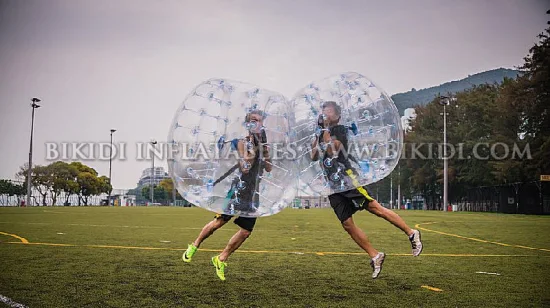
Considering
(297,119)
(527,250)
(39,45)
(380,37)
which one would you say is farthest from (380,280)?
(39,45)

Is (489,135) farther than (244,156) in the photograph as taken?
Yes

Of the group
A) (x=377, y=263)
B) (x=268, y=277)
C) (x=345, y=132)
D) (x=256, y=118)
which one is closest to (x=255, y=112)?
(x=256, y=118)

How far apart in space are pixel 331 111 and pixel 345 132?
296mm

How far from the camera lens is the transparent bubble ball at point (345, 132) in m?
6.27

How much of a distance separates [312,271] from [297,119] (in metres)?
2.13

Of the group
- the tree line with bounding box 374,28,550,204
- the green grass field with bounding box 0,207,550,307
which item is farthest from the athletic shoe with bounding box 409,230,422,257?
the tree line with bounding box 374,28,550,204

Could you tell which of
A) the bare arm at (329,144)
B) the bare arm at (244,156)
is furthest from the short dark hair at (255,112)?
the bare arm at (329,144)

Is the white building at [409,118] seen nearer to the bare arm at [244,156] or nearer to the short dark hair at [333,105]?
the short dark hair at [333,105]

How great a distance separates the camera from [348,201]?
6.57 metres

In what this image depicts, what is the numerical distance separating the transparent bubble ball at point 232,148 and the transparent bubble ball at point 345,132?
260 mm

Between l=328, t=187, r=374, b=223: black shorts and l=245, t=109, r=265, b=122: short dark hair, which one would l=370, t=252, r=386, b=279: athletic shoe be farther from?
l=245, t=109, r=265, b=122: short dark hair

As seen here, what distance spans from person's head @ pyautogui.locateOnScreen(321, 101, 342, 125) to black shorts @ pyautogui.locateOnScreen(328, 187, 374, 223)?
0.91 m

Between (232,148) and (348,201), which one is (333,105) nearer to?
(348,201)

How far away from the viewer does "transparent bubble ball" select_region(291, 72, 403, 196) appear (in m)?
6.27
